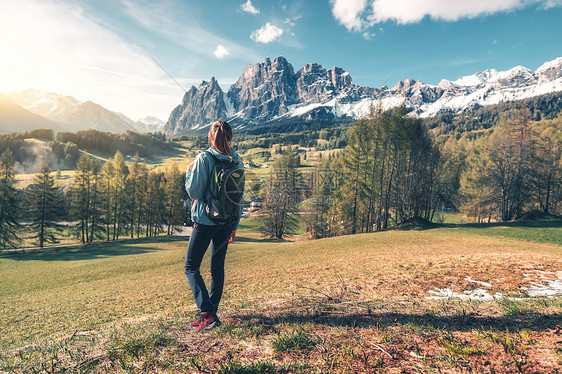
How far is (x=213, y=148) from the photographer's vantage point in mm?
4270

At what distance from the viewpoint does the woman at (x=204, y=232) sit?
4.02 meters

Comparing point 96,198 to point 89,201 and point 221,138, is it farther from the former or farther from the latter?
point 221,138

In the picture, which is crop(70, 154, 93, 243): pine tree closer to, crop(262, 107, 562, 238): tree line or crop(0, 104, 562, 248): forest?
crop(0, 104, 562, 248): forest

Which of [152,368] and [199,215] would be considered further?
[199,215]

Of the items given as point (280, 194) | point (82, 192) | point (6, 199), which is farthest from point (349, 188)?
point (6, 199)

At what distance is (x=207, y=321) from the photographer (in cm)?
411

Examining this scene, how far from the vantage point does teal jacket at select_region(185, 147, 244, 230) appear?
13.1 feet

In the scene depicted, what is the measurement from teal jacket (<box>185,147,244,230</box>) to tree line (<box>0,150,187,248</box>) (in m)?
34.4

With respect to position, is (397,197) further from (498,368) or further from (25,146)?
(25,146)

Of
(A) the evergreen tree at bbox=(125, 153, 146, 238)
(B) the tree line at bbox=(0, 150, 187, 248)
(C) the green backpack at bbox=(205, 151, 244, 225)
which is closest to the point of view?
(C) the green backpack at bbox=(205, 151, 244, 225)

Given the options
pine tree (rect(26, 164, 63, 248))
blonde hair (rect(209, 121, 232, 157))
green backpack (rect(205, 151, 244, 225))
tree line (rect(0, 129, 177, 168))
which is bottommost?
pine tree (rect(26, 164, 63, 248))

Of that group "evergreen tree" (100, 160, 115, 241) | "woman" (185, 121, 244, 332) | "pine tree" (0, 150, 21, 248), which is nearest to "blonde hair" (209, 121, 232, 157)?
"woman" (185, 121, 244, 332)

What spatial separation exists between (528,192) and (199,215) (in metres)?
57.7

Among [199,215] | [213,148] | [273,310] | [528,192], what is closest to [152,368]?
[199,215]
